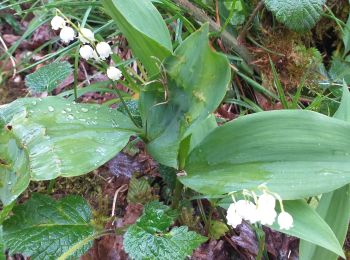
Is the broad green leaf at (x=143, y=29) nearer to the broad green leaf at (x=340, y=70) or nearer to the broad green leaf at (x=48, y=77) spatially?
the broad green leaf at (x=48, y=77)

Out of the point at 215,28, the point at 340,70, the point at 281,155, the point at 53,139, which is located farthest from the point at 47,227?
the point at 340,70

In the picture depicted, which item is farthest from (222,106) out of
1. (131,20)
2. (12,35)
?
(12,35)

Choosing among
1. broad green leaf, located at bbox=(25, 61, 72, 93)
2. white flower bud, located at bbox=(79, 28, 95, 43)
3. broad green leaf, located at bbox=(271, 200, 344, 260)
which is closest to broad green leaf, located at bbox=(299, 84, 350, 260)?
broad green leaf, located at bbox=(271, 200, 344, 260)

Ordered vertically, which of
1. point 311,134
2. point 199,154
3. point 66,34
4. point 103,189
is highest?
point 66,34

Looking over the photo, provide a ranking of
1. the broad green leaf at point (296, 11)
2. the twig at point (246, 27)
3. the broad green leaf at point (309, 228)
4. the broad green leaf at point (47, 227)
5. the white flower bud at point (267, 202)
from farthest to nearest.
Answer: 1. the twig at point (246, 27)
2. the broad green leaf at point (296, 11)
3. the broad green leaf at point (47, 227)
4. the broad green leaf at point (309, 228)
5. the white flower bud at point (267, 202)

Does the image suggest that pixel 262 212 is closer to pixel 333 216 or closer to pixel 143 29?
pixel 333 216

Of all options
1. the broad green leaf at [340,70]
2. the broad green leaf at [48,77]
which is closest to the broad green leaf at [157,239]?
the broad green leaf at [48,77]

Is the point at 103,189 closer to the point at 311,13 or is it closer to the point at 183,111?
the point at 183,111
